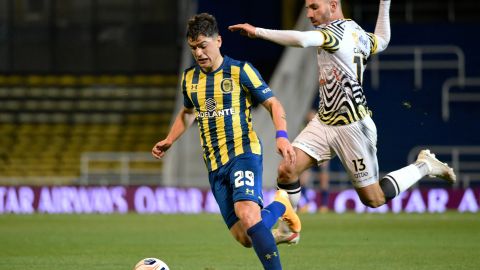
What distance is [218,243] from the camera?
12180 millimetres

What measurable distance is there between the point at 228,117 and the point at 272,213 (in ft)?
2.49

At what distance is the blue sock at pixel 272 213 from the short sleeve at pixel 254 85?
0.79m

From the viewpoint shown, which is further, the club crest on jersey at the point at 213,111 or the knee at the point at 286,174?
the knee at the point at 286,174

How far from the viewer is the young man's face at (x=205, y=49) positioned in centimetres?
768

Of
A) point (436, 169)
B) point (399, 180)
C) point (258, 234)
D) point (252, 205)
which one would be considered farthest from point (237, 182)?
point (436, 169)

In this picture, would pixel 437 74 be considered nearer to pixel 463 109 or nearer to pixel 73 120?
pixel 463 109

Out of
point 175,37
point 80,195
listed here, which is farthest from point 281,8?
point 80,195

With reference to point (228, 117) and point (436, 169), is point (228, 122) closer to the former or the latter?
point (228, 117)

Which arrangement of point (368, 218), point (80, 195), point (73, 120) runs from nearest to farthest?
point (368, 218)
point (80, 195)
point (73, 120)

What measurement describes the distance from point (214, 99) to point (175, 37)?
58.4ft

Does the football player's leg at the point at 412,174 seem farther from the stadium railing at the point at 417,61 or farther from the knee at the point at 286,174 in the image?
the stadium railing at the point at 417,61

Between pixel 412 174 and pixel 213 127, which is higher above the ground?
pixel 213 127

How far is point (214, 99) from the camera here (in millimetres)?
7859

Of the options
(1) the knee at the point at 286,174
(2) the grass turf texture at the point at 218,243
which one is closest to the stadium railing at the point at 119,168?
(2) the grass turf texture at the point at 218,243
